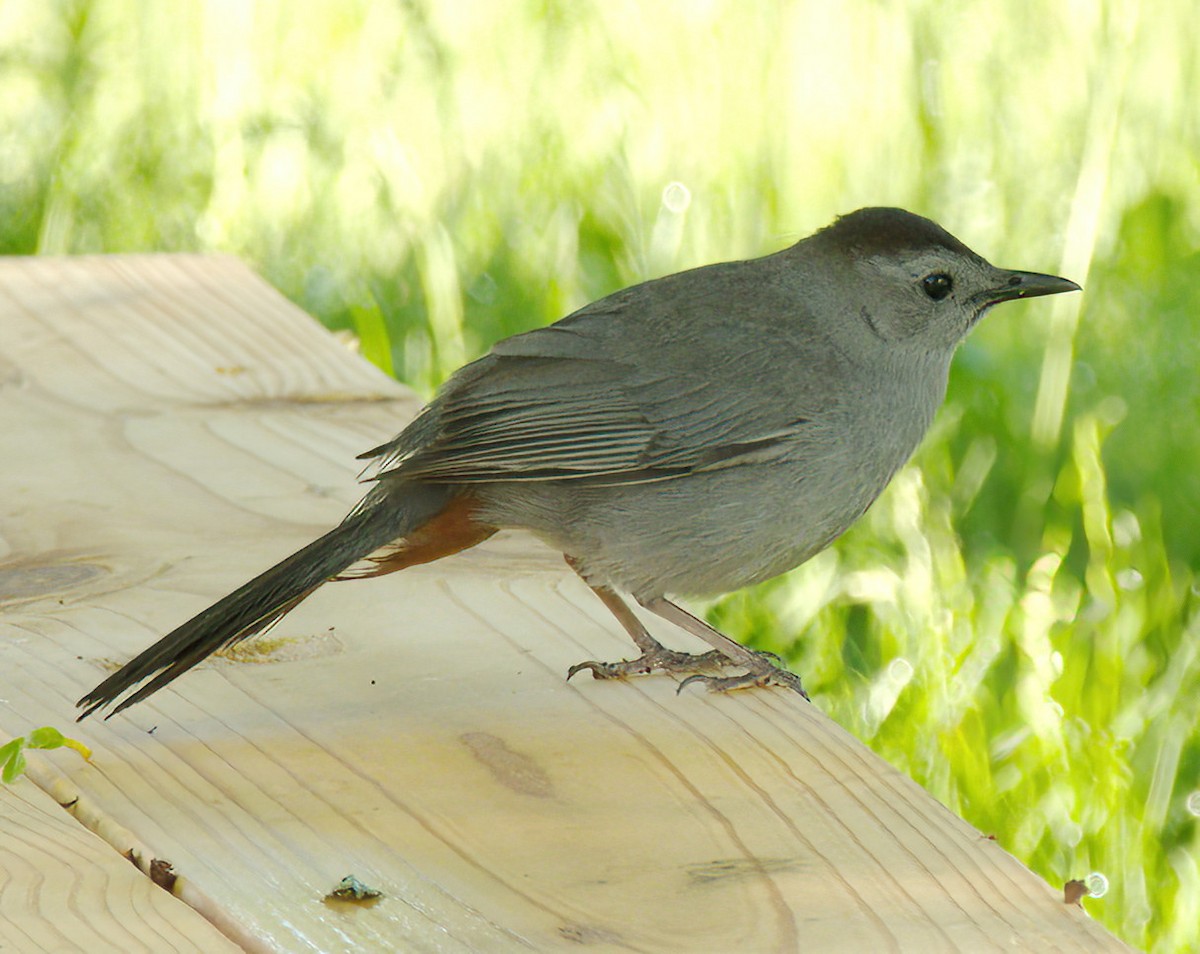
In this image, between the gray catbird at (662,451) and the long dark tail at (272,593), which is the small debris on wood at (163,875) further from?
the gray catbird at (662,451)

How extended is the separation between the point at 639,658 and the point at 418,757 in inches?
20.9

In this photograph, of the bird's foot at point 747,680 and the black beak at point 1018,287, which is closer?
the bird's foot at point 747,680

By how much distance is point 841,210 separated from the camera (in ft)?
16.0

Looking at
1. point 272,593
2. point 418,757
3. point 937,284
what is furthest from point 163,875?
point 937,284

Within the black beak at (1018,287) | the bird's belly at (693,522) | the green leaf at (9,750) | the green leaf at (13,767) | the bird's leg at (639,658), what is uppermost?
the black beak at (1018,287)

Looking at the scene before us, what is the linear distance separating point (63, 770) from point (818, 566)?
7.96 ft

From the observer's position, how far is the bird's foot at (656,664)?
91.8 inches

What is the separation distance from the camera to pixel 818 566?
398cm

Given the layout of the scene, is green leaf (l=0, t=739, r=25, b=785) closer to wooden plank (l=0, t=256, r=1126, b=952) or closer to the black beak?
wooden plank (l=0, t=256, r=1126, b=952)

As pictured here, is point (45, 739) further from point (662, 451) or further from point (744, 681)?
point (662, 451)

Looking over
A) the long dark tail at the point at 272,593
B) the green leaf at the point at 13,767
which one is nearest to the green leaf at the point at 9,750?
the green leaf at the point at 13,767

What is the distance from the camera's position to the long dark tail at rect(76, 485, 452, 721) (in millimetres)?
1971

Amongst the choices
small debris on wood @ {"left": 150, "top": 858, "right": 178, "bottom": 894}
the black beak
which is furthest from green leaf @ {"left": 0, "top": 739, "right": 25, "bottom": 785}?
the black beak

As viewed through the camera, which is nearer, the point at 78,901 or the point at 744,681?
the point at 78,901
